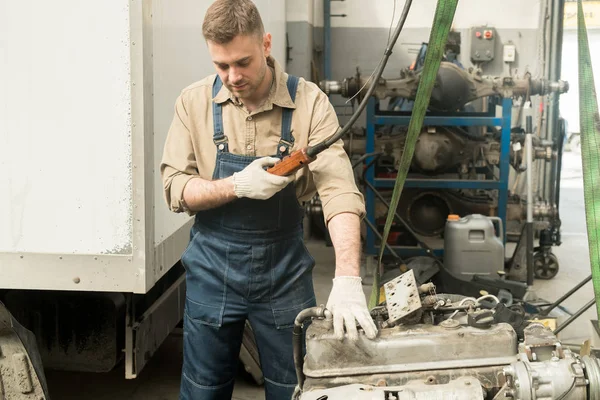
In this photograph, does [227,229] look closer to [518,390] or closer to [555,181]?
[518,390]

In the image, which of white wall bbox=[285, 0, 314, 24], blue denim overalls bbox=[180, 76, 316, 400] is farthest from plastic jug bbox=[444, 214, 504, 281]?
blue denim overalls bbox=[180, 76, 316, 400]

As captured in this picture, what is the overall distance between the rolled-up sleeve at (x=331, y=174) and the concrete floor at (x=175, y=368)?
1.75 meters

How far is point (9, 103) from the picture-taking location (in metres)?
2.45

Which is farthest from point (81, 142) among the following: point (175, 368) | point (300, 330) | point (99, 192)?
point (175, 368)

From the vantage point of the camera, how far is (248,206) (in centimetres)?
226

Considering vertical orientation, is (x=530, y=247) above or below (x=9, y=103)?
below

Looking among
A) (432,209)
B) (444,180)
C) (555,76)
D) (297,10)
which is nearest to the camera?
(444,180)

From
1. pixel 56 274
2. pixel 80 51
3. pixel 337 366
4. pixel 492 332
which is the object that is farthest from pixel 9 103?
pixel 492 332

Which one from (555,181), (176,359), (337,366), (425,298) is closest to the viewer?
(337,366)

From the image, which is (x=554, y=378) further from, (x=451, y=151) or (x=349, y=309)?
(x=451, y=151)

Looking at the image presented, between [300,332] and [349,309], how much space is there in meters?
0.16

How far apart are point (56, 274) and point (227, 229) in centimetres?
67

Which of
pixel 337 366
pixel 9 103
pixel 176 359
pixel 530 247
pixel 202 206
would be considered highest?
pixel 9 103

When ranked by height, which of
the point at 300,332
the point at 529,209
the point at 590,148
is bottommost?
the point at 529,209
